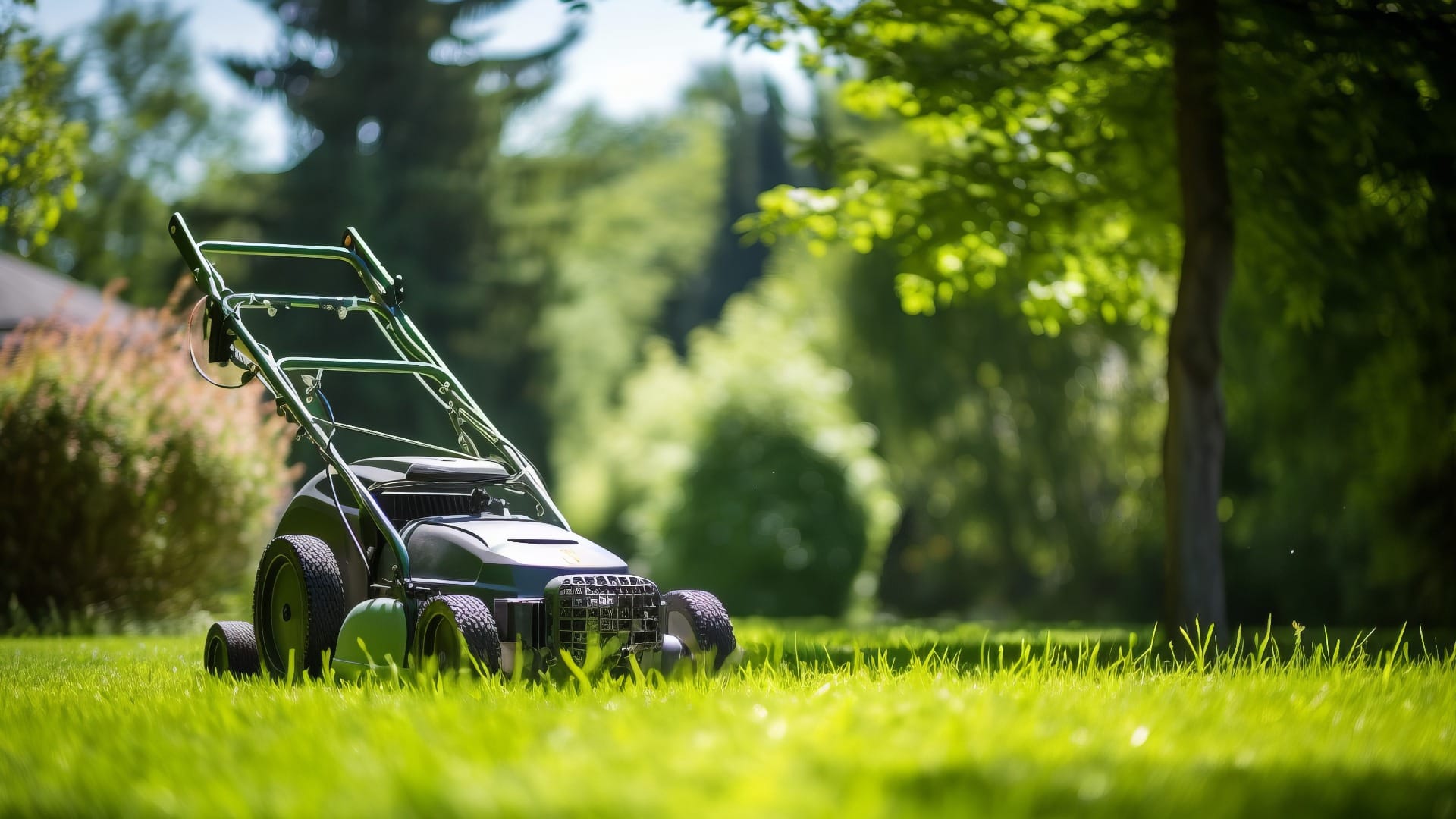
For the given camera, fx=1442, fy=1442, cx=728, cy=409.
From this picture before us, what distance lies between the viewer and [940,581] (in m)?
22.7

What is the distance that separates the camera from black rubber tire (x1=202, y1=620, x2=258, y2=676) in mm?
5988

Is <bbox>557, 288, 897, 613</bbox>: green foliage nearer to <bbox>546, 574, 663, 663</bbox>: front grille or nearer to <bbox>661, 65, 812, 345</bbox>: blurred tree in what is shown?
<bbox>546, 574, 663, 663</bbox>: front grille

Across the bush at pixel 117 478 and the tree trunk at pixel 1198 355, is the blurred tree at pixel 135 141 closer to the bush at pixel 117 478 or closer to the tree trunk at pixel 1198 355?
the bush at pixel 117 478

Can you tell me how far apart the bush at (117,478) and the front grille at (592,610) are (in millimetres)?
5836

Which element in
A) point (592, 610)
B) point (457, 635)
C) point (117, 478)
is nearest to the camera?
point (457, 635)

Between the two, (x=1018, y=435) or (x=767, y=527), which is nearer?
(x=767, y=527)

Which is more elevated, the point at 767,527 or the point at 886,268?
the point at 886,268

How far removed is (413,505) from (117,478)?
5.15 meters

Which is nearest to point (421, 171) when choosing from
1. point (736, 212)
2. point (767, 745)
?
point (736, 212)

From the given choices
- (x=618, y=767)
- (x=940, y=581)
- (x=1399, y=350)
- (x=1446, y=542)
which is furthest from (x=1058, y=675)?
(x=940, y=581)

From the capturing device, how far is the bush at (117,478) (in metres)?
10.2

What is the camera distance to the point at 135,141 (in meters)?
33.9

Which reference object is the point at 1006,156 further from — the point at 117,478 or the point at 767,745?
the point at 767,745

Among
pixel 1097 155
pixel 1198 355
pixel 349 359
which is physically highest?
pixel 349 359
